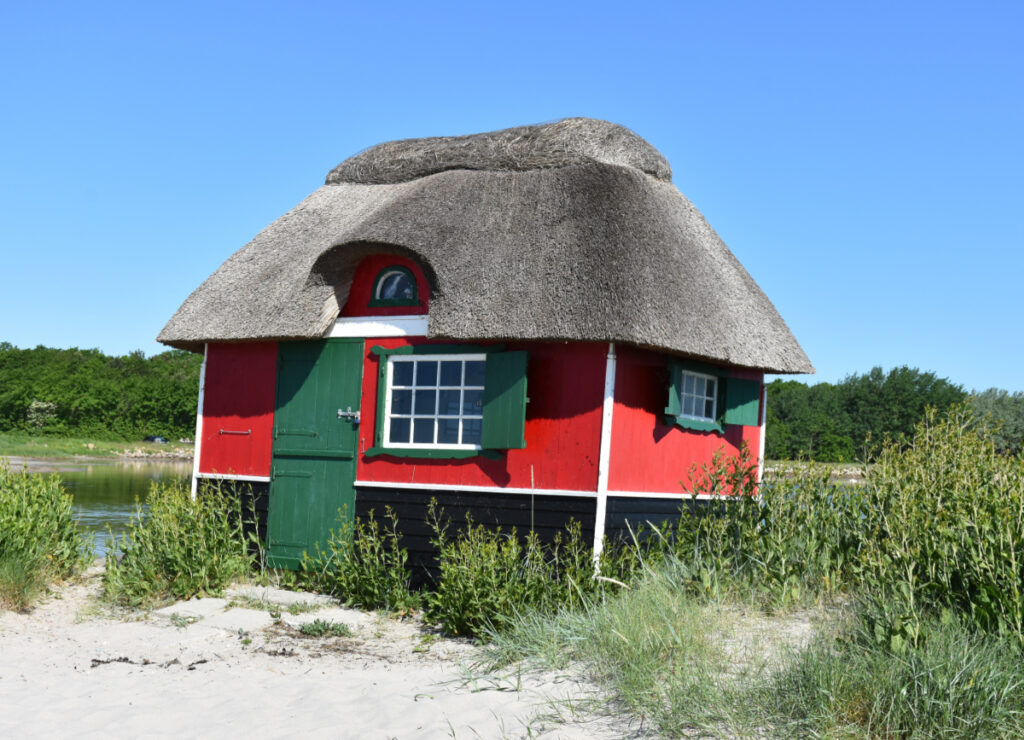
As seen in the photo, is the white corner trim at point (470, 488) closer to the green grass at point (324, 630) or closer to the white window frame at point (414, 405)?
the white window frame at point (414, 405)

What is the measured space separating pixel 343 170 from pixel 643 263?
179 inches

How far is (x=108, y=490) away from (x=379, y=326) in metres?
19.8

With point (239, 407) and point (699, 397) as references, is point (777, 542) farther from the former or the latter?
point (239, 407)

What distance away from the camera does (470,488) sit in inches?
333

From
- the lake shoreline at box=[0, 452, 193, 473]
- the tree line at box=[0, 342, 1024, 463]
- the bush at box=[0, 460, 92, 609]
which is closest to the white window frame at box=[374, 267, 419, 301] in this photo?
the bush at box=[0, 460, 92, 609]

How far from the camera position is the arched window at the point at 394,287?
29.9 feet

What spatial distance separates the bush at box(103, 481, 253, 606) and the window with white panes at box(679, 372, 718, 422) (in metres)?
4.53

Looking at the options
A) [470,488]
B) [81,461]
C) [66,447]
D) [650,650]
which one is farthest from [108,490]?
[650,650]

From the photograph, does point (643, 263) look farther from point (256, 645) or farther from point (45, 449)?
point (45, 449)

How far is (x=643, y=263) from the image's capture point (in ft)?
27.6

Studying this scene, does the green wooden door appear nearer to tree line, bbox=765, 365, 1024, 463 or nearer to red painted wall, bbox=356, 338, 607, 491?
red painted wall, bbox=356, 338, 607, 491

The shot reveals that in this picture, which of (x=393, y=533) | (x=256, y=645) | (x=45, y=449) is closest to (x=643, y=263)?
(x=393, y=533)

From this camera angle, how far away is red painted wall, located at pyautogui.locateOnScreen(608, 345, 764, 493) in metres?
8.20

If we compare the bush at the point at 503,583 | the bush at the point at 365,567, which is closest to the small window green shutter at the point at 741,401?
the bush at the point at 503,583
